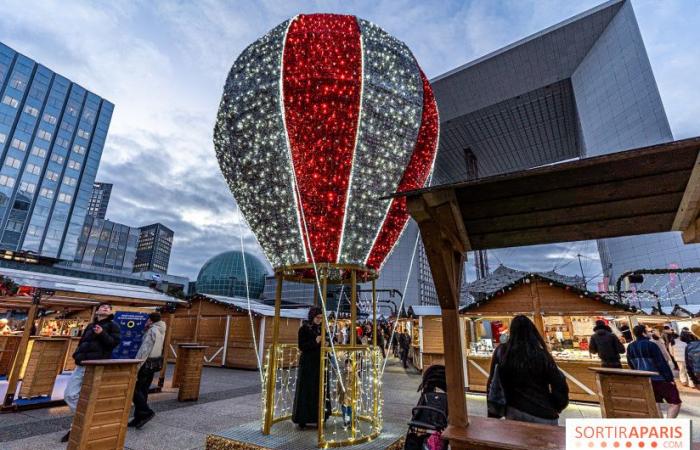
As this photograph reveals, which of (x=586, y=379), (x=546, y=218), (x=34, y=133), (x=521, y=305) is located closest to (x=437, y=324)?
(x=521, y=305)

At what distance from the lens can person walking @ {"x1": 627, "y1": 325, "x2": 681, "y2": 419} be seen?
16.7 ft

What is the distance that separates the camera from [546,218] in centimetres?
304

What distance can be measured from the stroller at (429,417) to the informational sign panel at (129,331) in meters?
7.27

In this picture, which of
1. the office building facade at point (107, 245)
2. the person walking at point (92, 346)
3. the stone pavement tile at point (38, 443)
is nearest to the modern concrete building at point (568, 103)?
the person walking at point (92, 346)

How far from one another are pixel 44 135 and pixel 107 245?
98.1 ft

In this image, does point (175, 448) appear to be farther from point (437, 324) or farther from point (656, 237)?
point (656, 237)

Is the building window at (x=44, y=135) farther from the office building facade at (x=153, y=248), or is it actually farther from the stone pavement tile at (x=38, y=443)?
the office building facade at (x=153, y=248)

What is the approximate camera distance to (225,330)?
14.1m

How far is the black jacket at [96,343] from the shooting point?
469cm

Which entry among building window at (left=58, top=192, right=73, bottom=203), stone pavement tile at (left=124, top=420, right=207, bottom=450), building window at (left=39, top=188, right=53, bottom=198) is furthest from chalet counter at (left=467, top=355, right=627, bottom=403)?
building window at (left=58, top=192, right=73, bottom=203)

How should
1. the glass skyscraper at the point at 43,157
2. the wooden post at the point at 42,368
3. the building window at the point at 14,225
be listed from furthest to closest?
the glass skyscraper at the point at 43,157, the building window at the point at 14,225, the wooden post at the point at 42,368

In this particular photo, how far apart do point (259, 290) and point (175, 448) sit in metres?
40.6

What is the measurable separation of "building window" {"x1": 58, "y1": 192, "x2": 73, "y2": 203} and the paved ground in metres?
59.6

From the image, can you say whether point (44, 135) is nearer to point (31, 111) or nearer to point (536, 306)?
point (31, 111)
